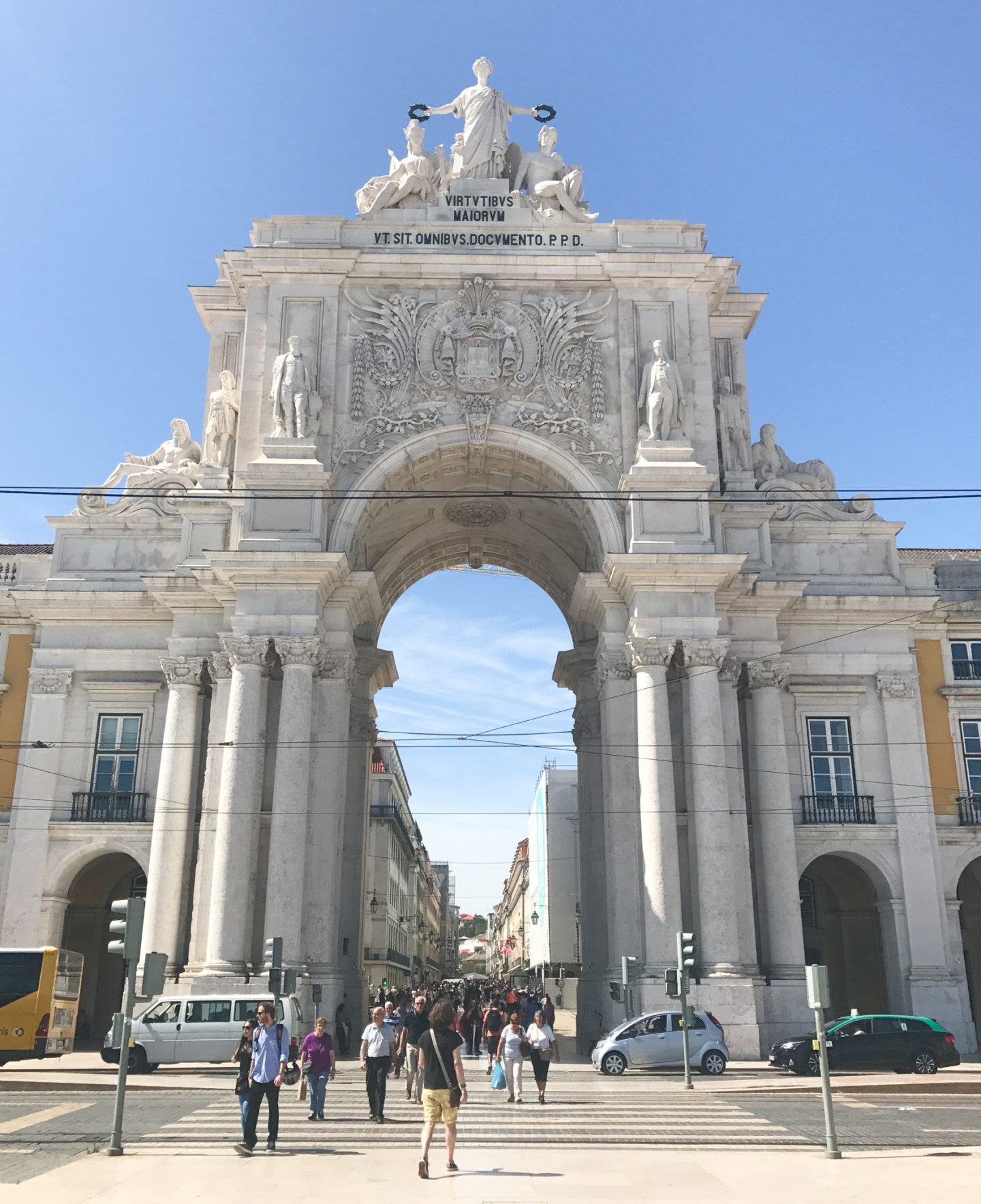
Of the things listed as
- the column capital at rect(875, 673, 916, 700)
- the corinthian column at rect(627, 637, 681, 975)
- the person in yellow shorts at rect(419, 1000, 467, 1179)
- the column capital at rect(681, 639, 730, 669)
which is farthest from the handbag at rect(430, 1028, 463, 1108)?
the column capital at rect(875, 673, 916, 700)

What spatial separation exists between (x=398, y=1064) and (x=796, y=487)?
21078 millimetres

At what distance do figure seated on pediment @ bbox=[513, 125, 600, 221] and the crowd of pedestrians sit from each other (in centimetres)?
2362

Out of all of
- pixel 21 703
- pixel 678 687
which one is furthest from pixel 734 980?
pixel 21 703

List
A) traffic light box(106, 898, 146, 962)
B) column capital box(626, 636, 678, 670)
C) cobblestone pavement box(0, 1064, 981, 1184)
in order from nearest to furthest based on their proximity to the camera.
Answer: traffic light box(106, 898, 146, 962) < cobblestone pavement box(0, 1064, 981, 1184) < column capital box(626, 636, 678, 670)

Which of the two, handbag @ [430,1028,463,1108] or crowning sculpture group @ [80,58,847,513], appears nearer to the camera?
handbag @ [430,1028,463,1108]

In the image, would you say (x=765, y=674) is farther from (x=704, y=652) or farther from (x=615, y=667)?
(x=615, y=667)

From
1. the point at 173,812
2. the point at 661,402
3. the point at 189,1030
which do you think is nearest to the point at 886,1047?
the point at 189,1030

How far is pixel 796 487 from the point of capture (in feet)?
116

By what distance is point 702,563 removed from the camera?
30.7 metres

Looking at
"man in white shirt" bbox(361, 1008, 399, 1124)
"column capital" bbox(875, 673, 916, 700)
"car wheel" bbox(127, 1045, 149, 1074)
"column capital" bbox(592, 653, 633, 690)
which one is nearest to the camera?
"man in white shirt" bbox(361, 1008, 399, 1124)

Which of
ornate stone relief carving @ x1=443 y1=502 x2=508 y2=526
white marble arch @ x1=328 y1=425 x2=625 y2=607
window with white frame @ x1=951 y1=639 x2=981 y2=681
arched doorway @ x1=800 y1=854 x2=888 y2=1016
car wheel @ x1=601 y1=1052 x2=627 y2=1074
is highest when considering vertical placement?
ornate stone relief carving @ x1=443 y1=502 x2=508 y2=526

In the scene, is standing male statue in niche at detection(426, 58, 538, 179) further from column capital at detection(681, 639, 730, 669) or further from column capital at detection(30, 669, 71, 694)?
column capital at detection(30, 669, 71, 694)

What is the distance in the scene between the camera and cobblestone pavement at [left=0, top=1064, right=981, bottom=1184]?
1541 centimetres

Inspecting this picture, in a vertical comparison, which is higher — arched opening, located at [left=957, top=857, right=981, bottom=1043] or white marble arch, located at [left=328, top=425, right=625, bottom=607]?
white marble arch, located at [left=328, top=425, right=625, bottom=607]
